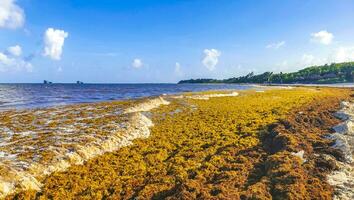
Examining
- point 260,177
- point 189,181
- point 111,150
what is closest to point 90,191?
point 189,181

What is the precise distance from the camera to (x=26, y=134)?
650 inches

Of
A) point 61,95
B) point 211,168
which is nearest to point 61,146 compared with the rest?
point 211,168

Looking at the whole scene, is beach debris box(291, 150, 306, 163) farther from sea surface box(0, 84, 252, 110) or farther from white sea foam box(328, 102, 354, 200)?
sea surface box(0, 84, 252, 110)

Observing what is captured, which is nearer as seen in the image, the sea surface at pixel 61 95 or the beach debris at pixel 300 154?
the beach debris at pixel 300 154

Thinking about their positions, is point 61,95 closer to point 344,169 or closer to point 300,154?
point 300,154

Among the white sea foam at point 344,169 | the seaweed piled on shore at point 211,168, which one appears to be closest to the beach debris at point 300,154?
the seaweed piled on shore at point 211,168

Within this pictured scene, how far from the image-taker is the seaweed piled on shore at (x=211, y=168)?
8.58 metres

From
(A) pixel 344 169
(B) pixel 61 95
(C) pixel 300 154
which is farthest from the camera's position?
(B) pixel 61 95

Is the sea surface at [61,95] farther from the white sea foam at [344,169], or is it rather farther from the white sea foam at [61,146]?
the white sea foam at [344,169]

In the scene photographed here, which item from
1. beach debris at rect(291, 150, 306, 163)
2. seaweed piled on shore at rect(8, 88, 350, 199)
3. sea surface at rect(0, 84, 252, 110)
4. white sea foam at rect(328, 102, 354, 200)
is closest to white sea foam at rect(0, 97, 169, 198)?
seaweed piled on shore at rect(8, 88, 350, 199)

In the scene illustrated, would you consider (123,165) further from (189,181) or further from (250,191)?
(250,191)

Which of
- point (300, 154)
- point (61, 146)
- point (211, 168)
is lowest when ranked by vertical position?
point (211, 168)

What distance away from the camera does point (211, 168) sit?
10.8m

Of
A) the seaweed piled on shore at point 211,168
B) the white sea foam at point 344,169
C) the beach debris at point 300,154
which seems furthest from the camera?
the beach debris at point 300,154
